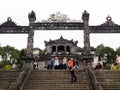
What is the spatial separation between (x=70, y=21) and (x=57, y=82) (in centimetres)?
1489

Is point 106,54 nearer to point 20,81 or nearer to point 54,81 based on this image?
point 54,81

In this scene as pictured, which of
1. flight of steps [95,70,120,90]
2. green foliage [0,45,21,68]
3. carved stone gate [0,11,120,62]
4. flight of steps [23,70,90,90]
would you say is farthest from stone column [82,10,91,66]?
green foliage [0,45,21,68]

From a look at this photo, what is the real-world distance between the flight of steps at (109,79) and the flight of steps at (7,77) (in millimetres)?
5291

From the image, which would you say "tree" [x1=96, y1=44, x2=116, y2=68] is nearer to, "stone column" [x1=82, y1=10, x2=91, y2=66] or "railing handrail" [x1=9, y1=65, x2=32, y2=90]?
"stone column" [x1=82, y1=10, x2=91, y2=66]

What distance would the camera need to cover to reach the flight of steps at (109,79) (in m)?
14.8

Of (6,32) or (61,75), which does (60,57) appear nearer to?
(6,32)

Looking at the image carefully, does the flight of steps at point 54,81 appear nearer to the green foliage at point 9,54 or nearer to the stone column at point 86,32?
the stone column at point 86,32

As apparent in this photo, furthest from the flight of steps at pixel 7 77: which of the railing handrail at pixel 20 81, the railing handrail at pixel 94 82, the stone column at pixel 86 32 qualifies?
the stone column at pixel 86 32

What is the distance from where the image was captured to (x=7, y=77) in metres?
16.6

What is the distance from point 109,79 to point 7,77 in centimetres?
630

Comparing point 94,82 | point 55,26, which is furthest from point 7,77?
point 55,26

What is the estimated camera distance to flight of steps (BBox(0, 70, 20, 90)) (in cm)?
1514

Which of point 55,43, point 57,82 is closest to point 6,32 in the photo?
point 55,43

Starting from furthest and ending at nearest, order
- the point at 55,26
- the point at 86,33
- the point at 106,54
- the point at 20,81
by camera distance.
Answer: the point at 106,54 < the point at 55,26 < the point at 86,33 < the point at 20,81
